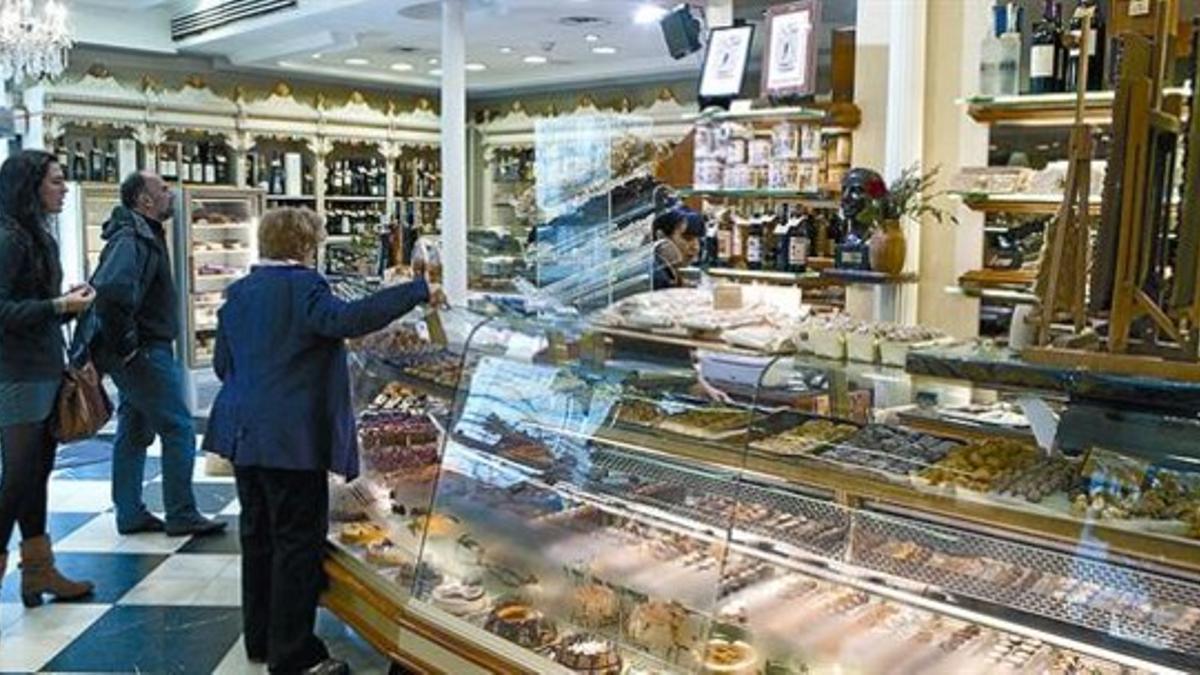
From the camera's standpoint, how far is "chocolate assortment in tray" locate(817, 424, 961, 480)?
2342 mm

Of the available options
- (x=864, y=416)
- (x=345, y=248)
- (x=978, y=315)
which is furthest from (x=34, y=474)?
(x=345, y=248)

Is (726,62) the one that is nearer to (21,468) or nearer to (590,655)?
(590,655)

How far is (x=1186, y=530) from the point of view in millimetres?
1887

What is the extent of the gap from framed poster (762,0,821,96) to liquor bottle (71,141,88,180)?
714 cm

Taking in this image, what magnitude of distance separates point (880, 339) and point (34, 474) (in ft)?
9.59

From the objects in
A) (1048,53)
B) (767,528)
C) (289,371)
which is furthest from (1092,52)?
(289,371)

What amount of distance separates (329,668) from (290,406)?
0.83m

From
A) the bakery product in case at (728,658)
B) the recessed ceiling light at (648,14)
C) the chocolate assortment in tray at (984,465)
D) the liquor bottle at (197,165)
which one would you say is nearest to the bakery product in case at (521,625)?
the bakery product in case at (728,658)

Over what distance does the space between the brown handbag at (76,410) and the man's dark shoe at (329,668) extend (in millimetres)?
1239

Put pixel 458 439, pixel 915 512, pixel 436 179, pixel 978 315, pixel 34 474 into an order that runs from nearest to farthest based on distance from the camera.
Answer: pixel 915 512, pixel 458 439, pixel 34 474, pixel 978 315, pixel 436 179

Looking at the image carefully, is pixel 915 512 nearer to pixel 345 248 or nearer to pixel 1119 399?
pixel 1119 399

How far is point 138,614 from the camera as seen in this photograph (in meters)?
3.82

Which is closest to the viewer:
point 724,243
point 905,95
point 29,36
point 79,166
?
point 905,95

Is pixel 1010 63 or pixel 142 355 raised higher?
pixel 1010 63
